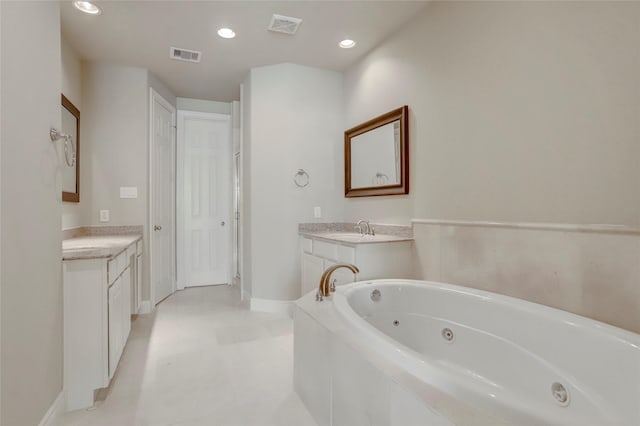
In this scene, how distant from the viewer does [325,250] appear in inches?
115

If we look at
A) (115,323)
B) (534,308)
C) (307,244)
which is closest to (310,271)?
(307,244)

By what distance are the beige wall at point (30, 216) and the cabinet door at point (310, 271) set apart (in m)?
1.87

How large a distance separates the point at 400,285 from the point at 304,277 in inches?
53.2

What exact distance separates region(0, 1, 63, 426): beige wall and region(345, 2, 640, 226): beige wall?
92.0 inches

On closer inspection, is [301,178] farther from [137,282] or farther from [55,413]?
[55,413]

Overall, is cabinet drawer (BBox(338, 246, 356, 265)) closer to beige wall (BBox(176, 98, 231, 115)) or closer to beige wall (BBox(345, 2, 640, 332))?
beige wall (BBox(345, 2, 640, 332))

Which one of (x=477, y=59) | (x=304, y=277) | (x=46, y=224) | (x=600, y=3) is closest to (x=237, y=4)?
(x=477, y=59)

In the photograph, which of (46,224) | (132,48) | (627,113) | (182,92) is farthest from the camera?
(182,92)

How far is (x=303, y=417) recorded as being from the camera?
5.59 ft

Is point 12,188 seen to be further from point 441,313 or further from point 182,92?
point 182,92

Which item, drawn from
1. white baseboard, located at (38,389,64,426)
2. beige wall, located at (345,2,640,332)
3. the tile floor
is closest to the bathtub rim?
beige wall, located at (345,2,640,332)

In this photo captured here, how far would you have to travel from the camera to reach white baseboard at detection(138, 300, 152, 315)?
3436mm

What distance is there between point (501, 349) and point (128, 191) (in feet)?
11.5

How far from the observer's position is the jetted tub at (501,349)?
3.10 ft
